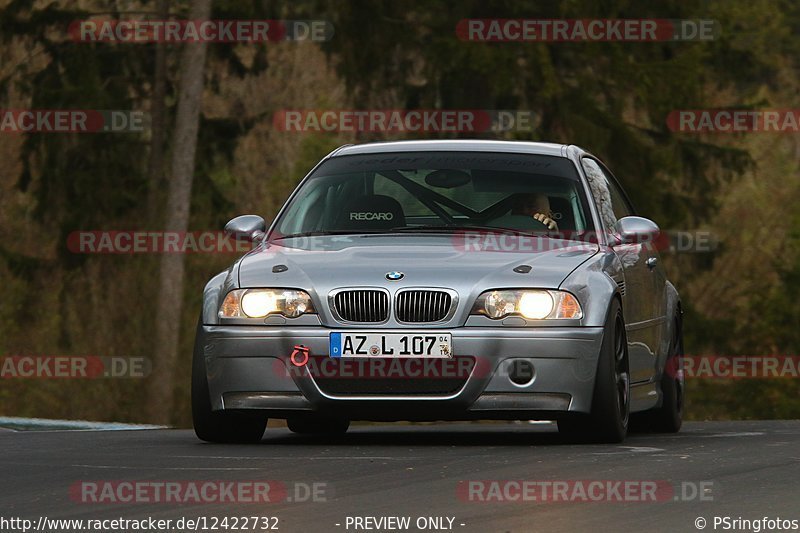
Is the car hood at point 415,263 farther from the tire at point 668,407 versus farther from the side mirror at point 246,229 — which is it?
the tire at point 668,407

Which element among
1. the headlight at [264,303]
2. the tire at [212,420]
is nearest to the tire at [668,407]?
the tire at [212,420]

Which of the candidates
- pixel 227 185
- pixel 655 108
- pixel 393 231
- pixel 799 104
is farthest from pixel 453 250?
pixel 799 104

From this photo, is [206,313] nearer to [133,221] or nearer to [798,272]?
[133,221]

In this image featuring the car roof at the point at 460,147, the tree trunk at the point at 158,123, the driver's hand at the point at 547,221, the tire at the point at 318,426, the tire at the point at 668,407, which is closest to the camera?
the driver's hand at the point at 547,221

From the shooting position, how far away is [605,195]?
1206 cm

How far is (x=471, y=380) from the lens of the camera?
9.86 meters

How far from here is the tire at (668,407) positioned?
498 inches

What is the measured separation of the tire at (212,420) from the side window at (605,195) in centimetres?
245

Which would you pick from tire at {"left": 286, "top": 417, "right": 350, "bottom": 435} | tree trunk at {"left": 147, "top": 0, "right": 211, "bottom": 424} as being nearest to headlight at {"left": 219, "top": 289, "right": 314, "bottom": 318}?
tire at {"left": 286, "top": 417, "right": 350, "bottom": 435}

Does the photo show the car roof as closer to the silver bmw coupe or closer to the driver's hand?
the silver bmw coupe

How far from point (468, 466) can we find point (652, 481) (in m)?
0.98

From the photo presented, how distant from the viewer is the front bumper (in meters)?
9.87

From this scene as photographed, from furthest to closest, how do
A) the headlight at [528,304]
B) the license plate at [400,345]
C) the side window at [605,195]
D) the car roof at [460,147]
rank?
the car roof at [460,147] → the side window at [605,195] → the headlight at [528,304] → the license plate at [400,345]

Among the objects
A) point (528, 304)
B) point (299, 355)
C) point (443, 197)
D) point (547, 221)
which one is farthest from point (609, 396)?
point (443, 197)
